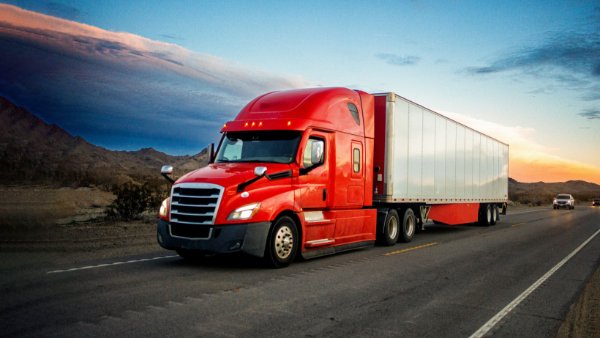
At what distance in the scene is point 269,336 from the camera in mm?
4910

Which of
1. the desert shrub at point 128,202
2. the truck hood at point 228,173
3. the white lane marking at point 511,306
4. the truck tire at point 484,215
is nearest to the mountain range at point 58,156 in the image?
the desert shrub at point 128,202

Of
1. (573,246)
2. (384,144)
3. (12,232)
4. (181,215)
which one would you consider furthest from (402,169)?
(12,232)

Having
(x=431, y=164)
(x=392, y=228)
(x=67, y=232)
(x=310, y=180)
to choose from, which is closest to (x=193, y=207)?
(x=310, y=180)

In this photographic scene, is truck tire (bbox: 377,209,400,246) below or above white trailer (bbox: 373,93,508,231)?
below

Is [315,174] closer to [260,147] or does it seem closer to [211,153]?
[260,147]

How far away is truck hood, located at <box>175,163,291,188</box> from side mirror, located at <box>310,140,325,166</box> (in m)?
0.78

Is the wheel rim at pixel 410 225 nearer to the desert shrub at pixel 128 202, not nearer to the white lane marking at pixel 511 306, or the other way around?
the white lane marking at pixel 511 306

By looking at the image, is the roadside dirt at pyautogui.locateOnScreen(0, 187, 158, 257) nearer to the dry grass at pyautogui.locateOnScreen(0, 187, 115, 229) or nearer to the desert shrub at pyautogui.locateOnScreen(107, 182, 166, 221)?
the dry grass at pyautogui.locateOnScreen(0, 187, 115, 229)

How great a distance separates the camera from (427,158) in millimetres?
15570

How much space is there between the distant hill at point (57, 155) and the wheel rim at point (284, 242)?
28786 millimetres

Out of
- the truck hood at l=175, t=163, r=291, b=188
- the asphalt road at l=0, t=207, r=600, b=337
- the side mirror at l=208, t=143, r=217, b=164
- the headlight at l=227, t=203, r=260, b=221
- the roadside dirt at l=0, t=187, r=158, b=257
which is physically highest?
the side mirror at l=208, t=143, r=217, b=164

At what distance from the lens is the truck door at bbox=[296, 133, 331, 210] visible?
9648 mm

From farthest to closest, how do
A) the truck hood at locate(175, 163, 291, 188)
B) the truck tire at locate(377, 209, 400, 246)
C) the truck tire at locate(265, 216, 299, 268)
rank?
the truck tire at locate(377, 209, 400, 246) → the truck tire at locate(265, 216, 299, 268) → the truck hood at locate(175, 163, 291, 188)

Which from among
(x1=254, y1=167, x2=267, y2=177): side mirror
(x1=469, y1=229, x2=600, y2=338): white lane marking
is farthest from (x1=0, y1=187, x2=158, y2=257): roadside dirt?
(x1=469, y1=229, x2=600, y2=338): white lane marking
